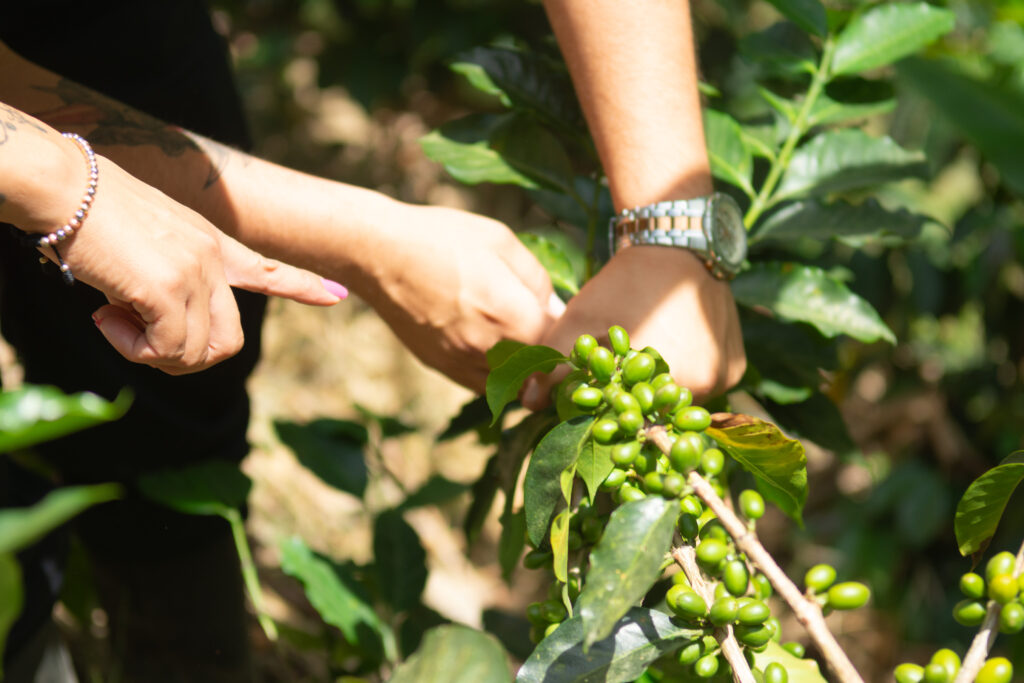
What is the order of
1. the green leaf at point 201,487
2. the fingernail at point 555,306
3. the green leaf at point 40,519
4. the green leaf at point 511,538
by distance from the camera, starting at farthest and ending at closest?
the green leaf at point 201,487 → the fingernail at point 555,306 → the green leaf at point 511,538 → the green leaf at point 40,519

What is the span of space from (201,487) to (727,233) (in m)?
0.60

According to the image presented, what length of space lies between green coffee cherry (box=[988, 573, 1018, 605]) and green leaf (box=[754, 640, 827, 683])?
0.12m

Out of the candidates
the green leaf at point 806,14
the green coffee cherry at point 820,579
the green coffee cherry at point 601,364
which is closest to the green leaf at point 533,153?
the green leaf at point 806,14

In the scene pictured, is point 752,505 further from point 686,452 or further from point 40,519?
point 40,519

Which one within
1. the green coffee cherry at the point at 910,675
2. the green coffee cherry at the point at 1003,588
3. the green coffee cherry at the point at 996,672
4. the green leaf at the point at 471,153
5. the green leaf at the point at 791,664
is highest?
the green leaf at the point at 471,153

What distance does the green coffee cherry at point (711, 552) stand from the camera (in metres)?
0.48

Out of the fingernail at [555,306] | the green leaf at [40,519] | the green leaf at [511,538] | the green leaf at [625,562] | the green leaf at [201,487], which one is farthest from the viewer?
the green leaf at [201,487]

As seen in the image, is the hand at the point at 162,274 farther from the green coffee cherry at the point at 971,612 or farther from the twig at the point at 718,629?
the green coffee cherry at the point at 971,612

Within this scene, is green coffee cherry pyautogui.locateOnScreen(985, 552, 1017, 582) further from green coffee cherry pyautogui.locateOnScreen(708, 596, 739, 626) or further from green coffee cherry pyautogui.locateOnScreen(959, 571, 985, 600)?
green coffee cherry pyautogui.locateOnScreen(708, 596, 739, 626)

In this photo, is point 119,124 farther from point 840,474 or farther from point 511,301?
point 840,474

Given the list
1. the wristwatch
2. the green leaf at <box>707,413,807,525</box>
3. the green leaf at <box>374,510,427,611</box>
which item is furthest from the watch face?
the green leaf at <box>374,510,427,611</box>

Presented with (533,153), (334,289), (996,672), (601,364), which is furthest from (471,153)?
(996,672)

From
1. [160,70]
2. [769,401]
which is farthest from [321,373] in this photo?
[769,401]

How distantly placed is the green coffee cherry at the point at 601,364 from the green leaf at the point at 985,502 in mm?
222
